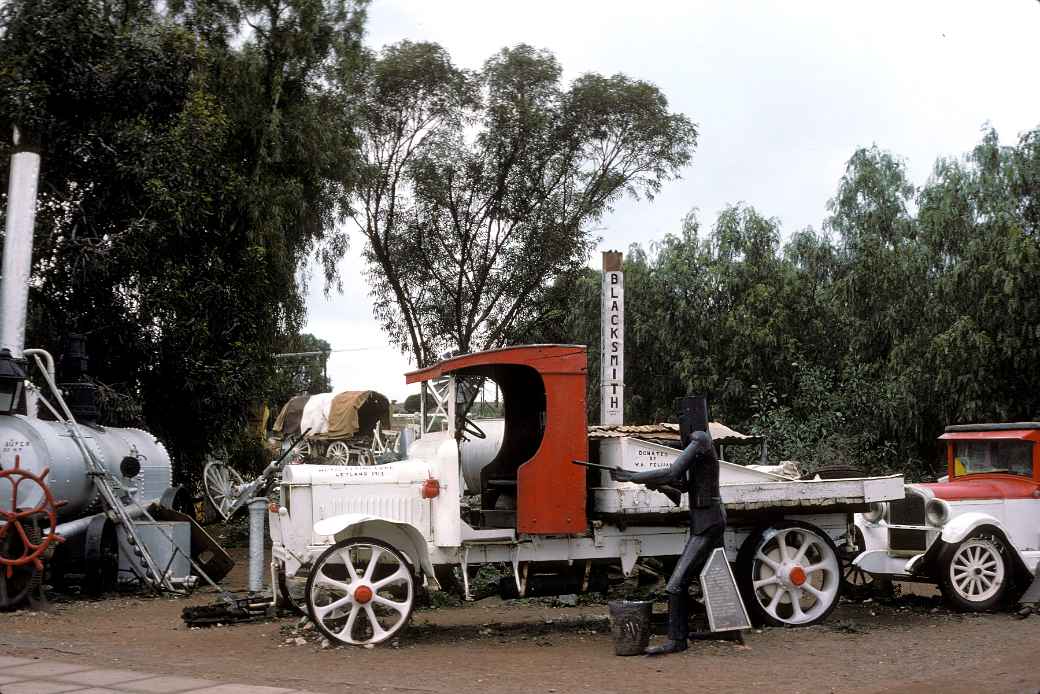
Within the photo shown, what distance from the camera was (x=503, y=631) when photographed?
10.6 metres

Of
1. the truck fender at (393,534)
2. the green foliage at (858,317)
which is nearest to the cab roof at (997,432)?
the truck fender at (393,534)

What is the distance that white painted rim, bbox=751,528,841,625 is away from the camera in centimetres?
1035

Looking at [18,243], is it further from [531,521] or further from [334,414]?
[334,414]

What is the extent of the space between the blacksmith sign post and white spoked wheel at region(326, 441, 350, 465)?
11.9 metres

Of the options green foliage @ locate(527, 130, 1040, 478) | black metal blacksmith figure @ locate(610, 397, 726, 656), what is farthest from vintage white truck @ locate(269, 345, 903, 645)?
green foliage @ locate(527, 130, 1040, 478)

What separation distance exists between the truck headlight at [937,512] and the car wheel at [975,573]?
314 mm

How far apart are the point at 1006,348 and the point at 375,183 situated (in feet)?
53.7

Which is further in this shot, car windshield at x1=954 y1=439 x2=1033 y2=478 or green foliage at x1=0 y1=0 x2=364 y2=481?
green foliage at x1=0 y1=0 x2=364 y2=481

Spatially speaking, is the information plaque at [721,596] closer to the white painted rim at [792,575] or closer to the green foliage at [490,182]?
the white painted rim at [792,575]

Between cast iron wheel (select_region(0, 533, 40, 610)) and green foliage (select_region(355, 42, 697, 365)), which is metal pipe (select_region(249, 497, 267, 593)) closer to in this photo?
cast iron wheel (select_region(0, 533, 40, 610))

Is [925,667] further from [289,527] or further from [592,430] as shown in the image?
[289,527]

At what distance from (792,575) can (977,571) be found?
2476mm

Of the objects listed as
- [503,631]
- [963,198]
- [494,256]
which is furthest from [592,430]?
[494,256]

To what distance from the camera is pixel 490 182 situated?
30922 mm
